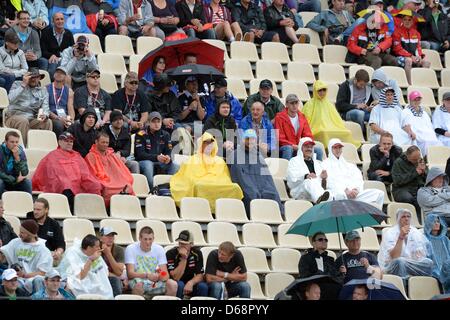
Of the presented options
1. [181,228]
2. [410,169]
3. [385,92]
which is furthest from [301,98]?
[181,228]

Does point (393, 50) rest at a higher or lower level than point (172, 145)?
higher

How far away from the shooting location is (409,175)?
20.9 meters

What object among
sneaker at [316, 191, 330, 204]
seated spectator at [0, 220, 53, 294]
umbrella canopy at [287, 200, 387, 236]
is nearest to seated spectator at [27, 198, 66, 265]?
seated spectator at [0, 220, 53, 294]

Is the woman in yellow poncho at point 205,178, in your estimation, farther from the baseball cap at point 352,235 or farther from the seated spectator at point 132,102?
the baseball cap at point 352,235

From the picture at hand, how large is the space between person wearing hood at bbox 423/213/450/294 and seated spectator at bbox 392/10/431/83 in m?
5.23

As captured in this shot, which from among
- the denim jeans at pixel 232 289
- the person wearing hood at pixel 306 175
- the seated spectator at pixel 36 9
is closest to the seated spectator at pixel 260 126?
the person wearing hood at pixel 306 175

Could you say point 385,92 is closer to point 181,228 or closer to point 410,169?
point 410,169

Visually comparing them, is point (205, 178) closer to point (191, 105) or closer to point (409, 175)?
point (191, 105)

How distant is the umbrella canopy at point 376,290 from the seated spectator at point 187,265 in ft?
4.99

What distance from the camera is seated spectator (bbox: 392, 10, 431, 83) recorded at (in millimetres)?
24609

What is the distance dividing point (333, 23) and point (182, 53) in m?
3.50

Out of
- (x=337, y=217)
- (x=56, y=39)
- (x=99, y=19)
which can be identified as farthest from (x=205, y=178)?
(x=99, y=19)

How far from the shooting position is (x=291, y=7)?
25.2m
